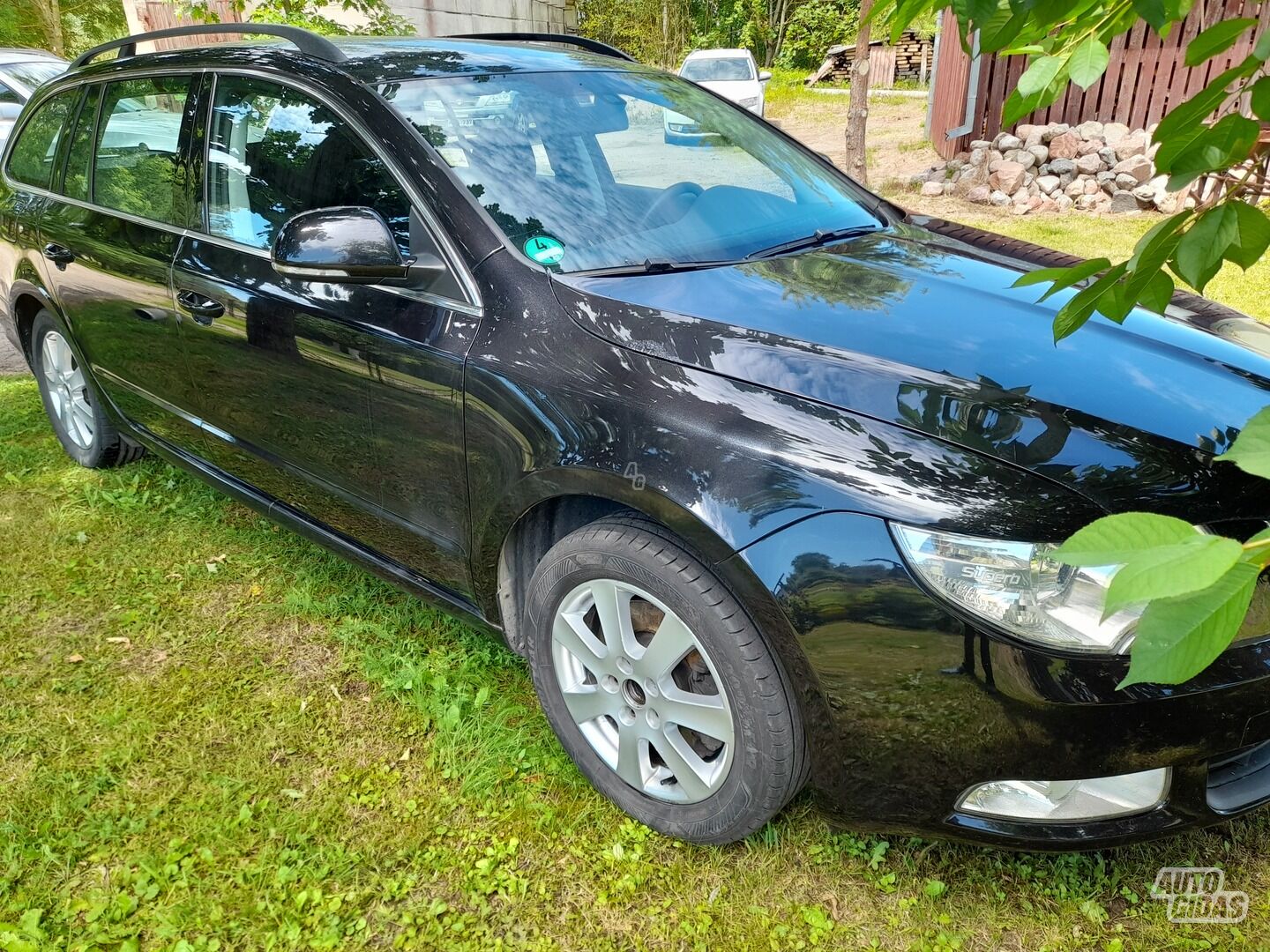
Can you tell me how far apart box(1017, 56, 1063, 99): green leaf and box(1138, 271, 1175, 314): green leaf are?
1.01 ft

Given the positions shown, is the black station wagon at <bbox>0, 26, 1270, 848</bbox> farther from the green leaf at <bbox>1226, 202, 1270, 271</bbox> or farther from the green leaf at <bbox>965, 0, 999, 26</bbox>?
the green leaf at <bbox>965, 0, 999, 26</bbox>

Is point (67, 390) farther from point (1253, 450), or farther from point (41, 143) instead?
point (1253, 450)

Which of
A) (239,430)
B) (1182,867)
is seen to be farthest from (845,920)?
(239,430)

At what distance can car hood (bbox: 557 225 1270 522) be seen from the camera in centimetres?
168

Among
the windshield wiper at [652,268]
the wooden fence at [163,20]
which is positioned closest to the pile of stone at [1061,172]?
the wooden fence at [163,20]

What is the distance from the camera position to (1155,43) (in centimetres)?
955

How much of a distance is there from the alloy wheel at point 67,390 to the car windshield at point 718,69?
545 inches

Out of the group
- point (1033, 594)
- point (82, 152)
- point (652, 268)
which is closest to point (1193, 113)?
point (1033, 594)

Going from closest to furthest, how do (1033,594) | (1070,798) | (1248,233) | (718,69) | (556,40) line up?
1. (1248,233)
2. (1033,594)
3. (1070,798)
4. (556,40)
5. (718,69)

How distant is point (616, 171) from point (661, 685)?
4.83ft

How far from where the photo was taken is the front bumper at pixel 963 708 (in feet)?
5.17

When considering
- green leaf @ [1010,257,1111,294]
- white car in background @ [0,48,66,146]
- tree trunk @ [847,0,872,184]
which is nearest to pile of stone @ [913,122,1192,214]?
tree trunk @ [847,0,872,184]

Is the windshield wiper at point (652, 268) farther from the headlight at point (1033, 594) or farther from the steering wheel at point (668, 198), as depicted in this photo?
the headlight at point (1033, 594)

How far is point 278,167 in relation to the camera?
2.68 metres
